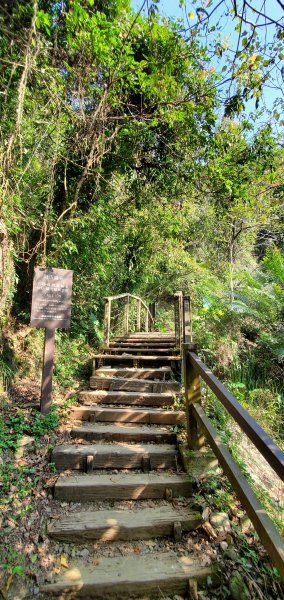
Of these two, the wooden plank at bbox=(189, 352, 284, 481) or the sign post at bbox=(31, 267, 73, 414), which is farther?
the sign post at bbox=(31, 267, 73, 414)

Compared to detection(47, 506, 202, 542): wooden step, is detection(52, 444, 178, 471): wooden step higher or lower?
higher

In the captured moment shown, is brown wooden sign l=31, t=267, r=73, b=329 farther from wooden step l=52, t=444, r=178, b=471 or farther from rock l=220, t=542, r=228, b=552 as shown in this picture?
rock l=220, t=542, r=228, b=552

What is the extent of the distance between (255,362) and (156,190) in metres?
4.34

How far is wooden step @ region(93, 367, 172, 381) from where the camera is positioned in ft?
14.5

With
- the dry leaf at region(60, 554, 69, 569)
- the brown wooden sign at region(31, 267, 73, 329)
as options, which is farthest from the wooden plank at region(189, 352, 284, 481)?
the brown wooden sign at region(31, 267, 73, 329)

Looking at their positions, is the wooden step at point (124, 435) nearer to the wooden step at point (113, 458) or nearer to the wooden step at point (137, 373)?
the wooden step at point (113, 458)

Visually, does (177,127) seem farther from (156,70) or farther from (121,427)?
(121,427)

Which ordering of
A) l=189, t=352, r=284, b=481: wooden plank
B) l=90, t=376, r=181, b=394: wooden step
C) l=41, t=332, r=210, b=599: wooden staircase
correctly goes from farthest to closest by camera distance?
l=90, t=376, r=181, b=394: wooden step → l=41, t=332, r=210, b=599: wooden staircase → l=189, t=352, r=284, b=481: wooden plank

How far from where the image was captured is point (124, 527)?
2.25m

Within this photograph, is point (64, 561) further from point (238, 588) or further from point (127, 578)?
point (238, 588)

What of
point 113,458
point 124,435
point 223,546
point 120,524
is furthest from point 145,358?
point 223,546

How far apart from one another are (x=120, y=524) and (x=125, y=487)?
0.32 m

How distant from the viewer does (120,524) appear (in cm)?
227

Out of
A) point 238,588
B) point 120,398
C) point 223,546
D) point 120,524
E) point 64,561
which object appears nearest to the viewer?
point 238,588
